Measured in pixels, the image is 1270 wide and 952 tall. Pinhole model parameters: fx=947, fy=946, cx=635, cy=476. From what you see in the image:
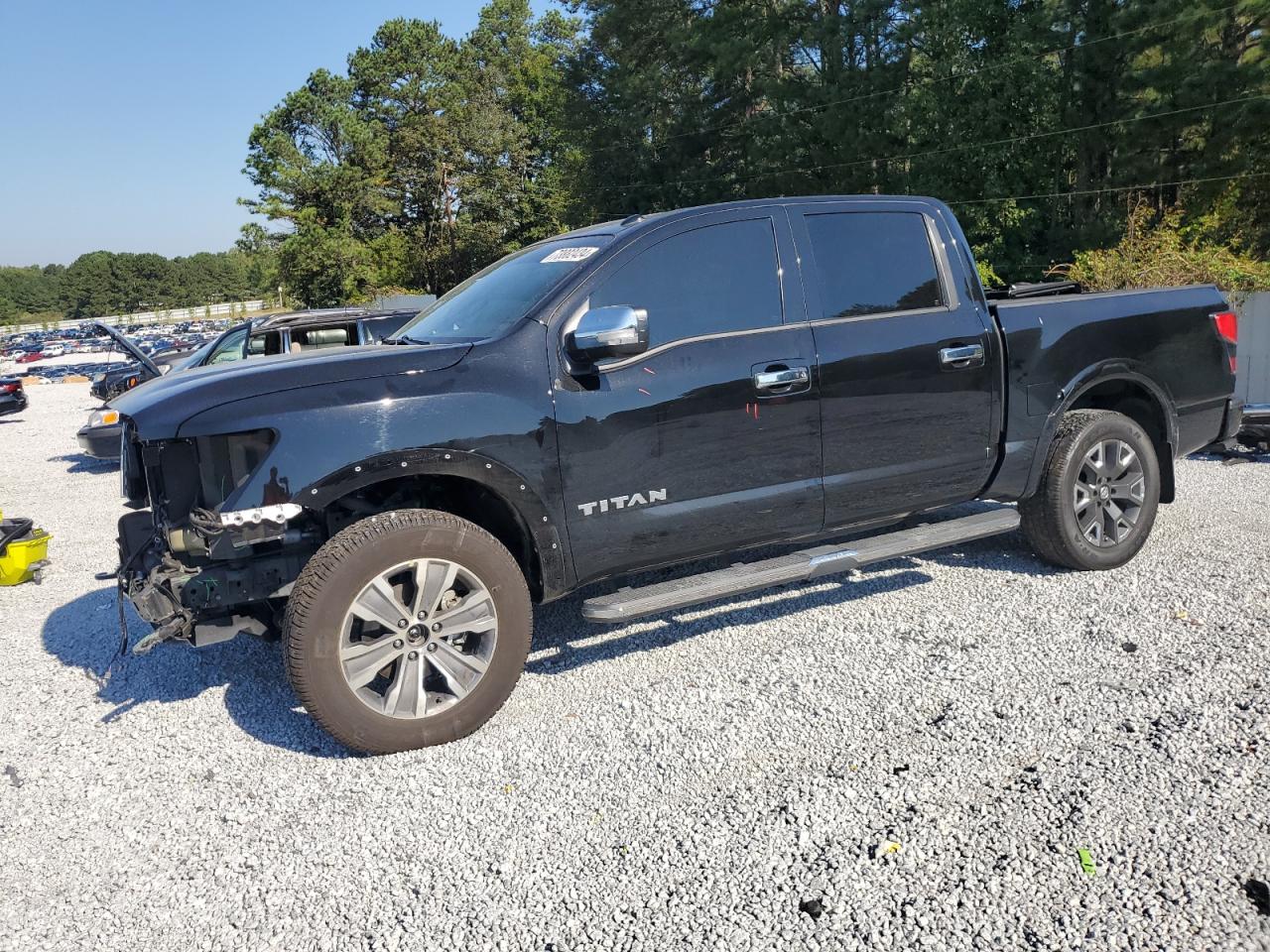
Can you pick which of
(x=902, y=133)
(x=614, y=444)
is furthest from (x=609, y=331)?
(x=902, y=133)

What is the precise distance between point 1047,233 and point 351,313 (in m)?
22.9

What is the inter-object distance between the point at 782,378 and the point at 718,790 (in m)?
1.83

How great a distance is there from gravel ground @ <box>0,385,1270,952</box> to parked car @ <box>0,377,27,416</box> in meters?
16.2

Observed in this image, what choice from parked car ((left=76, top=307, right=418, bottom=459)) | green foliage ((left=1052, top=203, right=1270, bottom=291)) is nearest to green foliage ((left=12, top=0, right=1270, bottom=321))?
green foliage ((left=1052, top=203, right=1270, bottom=291))

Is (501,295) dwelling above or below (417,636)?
above

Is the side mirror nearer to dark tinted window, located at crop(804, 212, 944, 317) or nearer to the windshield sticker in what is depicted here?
the windshield sticker

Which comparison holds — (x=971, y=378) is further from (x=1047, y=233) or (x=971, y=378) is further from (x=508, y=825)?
(x=1047, y=233)

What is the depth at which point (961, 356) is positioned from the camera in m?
4.68

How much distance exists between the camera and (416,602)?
11.7ft

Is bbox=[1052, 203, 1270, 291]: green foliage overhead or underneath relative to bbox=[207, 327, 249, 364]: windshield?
overhead

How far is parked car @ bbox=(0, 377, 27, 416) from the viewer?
18244 mm

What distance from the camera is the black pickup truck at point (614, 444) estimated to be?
348 cm

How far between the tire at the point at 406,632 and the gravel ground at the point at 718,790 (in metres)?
0.18

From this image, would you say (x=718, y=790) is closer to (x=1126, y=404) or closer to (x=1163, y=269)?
(x=1126, y=404)
